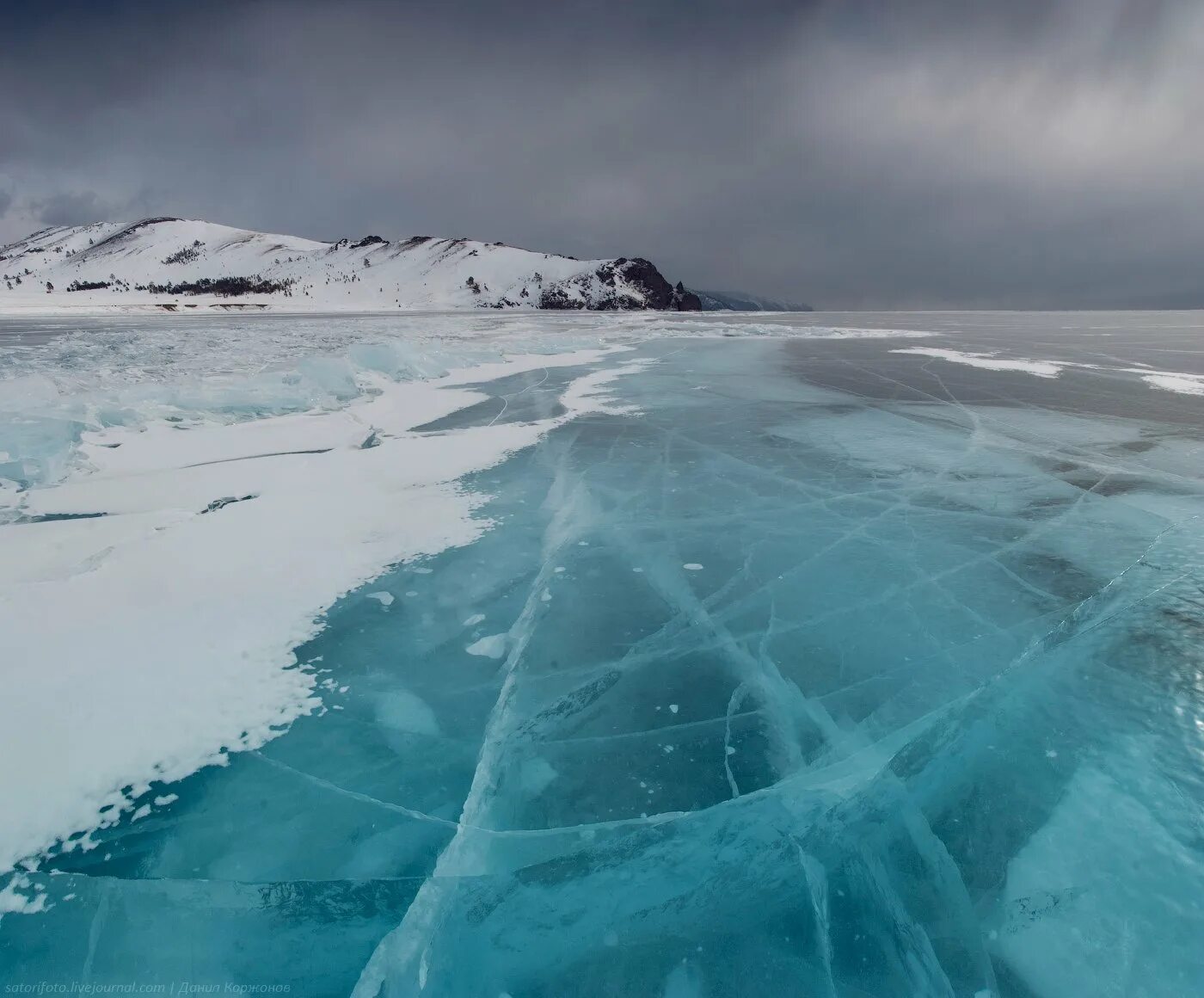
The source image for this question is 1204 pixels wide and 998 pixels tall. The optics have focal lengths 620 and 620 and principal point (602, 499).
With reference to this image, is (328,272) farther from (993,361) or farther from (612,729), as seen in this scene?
(612,729)

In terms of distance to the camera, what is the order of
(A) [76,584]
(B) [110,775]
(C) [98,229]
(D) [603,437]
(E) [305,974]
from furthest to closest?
(C) [98,229]
(D) [603,437]
(A) [76,584]
(B) [110,775]
(E) [305,974]

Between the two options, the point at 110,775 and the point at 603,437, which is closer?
the point at 110,775

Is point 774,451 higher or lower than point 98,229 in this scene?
lower

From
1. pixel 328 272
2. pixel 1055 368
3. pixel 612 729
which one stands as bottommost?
pixel 612 729

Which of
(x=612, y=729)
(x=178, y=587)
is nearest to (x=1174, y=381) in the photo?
(x=612, y=729)

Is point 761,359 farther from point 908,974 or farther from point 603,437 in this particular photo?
point 908,974

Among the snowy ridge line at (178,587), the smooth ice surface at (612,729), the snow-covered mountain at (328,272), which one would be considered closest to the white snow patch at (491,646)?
the smooth ice surface at (612,729)

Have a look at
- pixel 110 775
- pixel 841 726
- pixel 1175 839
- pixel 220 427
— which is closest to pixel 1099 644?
pixel 1175 839
